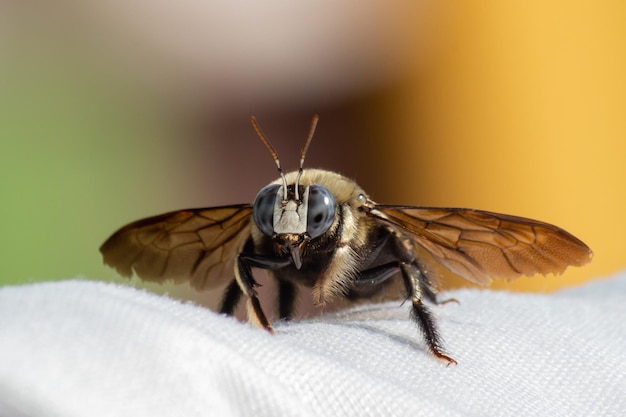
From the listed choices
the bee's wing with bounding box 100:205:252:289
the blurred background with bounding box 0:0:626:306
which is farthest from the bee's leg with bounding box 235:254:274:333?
the blurred background with bounding box 0:0:626:306

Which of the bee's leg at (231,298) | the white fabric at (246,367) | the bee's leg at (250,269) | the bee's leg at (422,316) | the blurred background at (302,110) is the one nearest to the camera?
the white fabric at (246,367)

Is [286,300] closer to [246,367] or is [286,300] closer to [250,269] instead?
[250,269]

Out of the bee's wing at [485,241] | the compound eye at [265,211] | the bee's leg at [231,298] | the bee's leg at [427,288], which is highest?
the compound eye at [265,211]

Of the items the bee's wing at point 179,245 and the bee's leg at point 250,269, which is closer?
the bee's leg at point 250,269

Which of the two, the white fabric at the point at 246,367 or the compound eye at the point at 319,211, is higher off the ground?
the compound eye at the point at 319,211

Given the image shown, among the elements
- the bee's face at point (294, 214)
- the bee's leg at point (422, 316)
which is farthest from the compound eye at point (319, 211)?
the bee's leg at point (422, 316)

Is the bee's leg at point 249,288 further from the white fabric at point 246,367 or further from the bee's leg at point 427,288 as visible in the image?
the bee's leg at point 427,288

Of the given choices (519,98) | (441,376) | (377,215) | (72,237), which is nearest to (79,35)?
(72,237)
